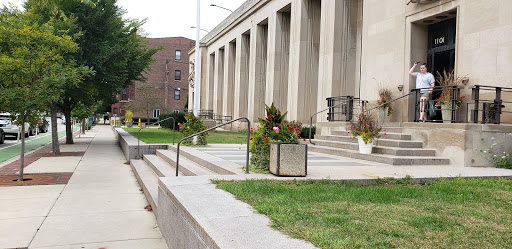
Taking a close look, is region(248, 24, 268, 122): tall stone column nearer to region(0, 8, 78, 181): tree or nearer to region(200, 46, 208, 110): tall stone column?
region(200, 46, 208, 110): tall stone column

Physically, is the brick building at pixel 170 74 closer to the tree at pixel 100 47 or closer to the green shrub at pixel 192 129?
the tree at pixel 100 47

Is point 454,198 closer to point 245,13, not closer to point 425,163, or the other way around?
point 425,163

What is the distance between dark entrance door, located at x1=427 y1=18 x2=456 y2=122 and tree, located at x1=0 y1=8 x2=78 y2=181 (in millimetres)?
11433

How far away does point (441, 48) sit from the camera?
42.6 ft

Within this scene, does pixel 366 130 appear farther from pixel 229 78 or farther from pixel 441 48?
pixel 229 78

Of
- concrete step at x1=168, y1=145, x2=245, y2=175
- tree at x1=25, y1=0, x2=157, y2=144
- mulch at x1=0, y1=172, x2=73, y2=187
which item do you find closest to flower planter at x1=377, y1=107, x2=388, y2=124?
concrete step at x1=168, y1=145, x2=245, y2=175

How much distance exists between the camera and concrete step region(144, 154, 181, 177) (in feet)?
30.5

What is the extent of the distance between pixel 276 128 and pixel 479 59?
7363 mm

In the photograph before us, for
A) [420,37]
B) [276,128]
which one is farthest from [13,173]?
[420,37]

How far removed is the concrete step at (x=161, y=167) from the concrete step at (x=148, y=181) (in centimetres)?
14

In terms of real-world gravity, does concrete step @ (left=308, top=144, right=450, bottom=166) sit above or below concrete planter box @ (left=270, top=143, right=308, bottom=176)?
below

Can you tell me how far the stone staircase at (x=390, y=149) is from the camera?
30.2 ft

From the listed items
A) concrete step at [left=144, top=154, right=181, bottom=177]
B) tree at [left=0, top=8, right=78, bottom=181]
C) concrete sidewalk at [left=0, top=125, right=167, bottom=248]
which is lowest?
concrete sidewalk at [left=0, top=125, right=167, bottom=248]

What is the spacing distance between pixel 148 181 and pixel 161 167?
3.73ft
